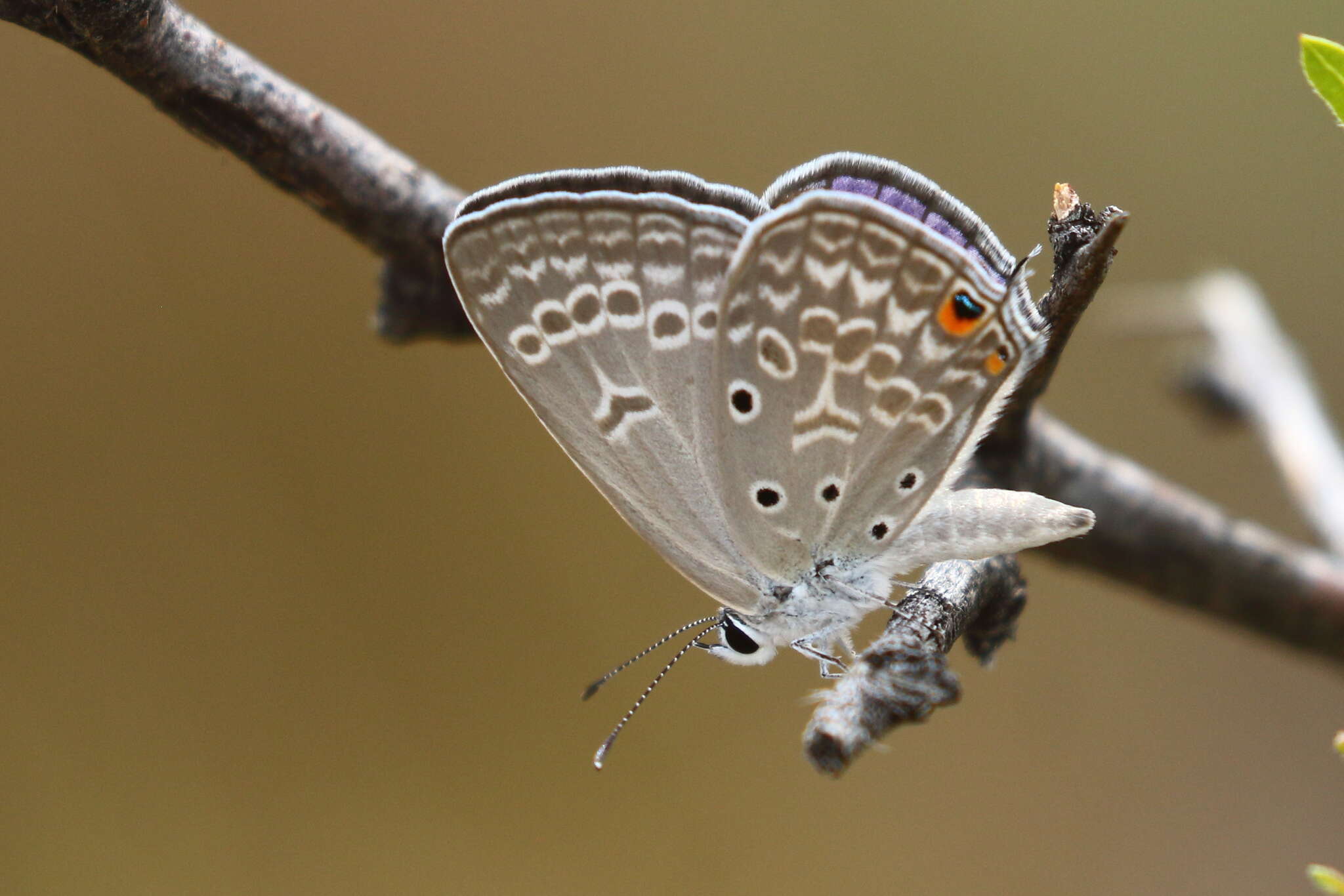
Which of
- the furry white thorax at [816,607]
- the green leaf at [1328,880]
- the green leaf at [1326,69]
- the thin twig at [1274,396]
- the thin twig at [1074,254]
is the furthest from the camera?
the thin twig at [1274,396]

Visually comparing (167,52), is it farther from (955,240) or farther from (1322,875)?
(1322,875)

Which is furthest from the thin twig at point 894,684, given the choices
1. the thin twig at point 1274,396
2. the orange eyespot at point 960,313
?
the thin twig at point 1274,396

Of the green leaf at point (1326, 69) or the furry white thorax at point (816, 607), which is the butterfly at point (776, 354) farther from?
the green leaf at point (1326, 69)

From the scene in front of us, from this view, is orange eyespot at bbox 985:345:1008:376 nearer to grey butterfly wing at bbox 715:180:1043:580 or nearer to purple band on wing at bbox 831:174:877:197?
grey butterfly wing at bbox 715:180:1043:580

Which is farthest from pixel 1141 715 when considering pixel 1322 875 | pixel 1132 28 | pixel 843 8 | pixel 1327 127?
pixel 1322 875

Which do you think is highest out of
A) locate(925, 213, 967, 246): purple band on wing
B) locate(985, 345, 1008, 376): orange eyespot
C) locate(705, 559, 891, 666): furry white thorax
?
locate(925, 213, 967, 246): purple band on wing

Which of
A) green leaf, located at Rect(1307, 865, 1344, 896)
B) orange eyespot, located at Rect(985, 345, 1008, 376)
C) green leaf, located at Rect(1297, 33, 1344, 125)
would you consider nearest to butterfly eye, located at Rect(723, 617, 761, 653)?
orange eyespot, located at Rect(985, 345, 1008, 376)

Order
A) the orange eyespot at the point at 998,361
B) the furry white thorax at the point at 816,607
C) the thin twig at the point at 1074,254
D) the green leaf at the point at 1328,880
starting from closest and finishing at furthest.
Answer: the green leaf at the point at 1328,880
the thin twig at the point at 1074,254
the orange eyespot at the point at 998,361
the furry white thorax at the point at 816,607
